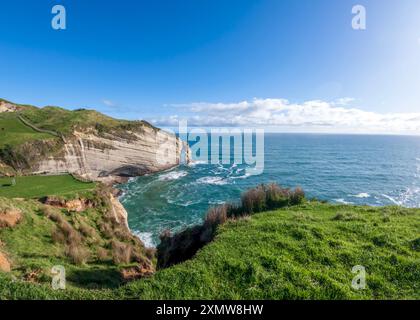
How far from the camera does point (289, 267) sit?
768cm

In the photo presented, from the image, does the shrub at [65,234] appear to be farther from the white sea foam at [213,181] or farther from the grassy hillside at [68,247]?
the white sea foam at [213,181]

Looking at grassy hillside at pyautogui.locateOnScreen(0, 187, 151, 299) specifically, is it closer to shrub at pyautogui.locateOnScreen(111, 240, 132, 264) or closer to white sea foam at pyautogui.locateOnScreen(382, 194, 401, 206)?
shrub at pyautogui.locateOnScreen(111, 240, 132, 264)

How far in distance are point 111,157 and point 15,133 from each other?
18704 mm

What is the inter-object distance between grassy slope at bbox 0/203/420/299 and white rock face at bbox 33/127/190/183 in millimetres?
45622

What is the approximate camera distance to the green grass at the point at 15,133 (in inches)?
1698

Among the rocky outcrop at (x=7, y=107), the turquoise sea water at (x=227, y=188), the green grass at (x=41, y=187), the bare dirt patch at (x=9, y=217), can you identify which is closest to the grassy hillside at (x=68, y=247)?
the bare dirt patch at (x=9, y=217)

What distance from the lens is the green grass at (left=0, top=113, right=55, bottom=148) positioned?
43.1 m

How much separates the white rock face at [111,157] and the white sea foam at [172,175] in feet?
14.1

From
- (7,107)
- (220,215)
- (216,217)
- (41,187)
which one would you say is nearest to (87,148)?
(41,187)

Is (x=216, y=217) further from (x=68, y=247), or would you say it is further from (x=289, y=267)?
(x=68, y=247)

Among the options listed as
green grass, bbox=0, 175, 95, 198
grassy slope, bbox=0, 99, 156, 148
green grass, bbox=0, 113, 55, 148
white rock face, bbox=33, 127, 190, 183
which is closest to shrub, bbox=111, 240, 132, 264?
green grass, bbox=0, 175, 95, 198

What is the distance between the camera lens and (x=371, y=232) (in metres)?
10.6
